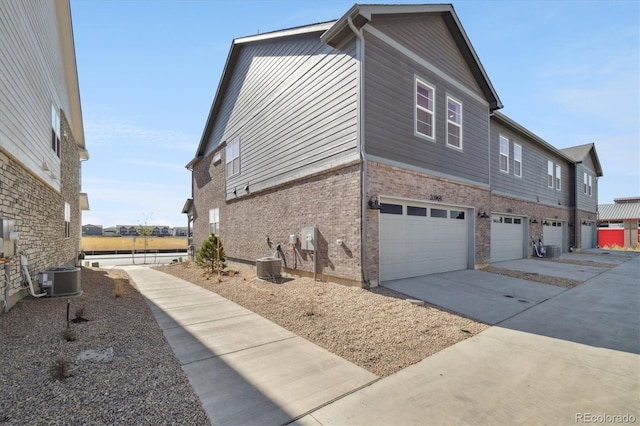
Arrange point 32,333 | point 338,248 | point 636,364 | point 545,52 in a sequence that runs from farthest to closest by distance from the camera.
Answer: point 545,52, point 338,248, point 32,333, point 636,364

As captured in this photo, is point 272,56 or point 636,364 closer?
point 636,364

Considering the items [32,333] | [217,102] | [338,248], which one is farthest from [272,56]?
[32,333]

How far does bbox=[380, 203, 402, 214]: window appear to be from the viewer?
8703mm

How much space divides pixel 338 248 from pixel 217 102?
45.4 ft

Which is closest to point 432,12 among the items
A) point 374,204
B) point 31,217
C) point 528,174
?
point 374,204

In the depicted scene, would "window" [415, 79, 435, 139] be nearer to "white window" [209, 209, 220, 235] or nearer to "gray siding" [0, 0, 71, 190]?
"gray siding" [0, 0, 71, 190]

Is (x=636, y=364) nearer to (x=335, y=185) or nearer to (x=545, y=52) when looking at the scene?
(x=335, y=185)

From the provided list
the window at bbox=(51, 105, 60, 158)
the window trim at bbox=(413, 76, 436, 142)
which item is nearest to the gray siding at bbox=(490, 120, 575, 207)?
the window trim at bbox=(413, 76, 436, 142)

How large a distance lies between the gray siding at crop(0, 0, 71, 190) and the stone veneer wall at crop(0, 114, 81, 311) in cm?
→ 34

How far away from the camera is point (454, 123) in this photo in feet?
37.7

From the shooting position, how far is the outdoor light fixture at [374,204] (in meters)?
8.09

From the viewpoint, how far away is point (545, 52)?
30.3 ft

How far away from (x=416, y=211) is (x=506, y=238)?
8370 millimetres

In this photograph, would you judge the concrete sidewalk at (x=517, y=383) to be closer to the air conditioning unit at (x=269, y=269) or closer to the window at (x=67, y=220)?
the air conditioning unit at (x=269, y=269)
